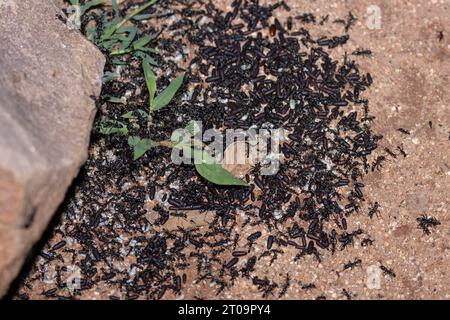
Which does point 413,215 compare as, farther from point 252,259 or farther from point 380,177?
point 252,259

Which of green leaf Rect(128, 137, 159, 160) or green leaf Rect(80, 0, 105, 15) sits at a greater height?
green leaf Rect(80, 0, 105, 15)

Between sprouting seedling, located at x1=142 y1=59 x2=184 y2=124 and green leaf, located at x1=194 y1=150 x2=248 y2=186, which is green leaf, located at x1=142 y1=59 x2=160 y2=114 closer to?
sprouting seedling, located at x1=142 y1=59 x2=184 y2=124

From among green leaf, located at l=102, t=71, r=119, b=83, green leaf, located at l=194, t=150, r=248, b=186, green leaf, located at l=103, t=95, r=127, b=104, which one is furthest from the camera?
green leaf, located at l=103, t=95, r=127, b=104

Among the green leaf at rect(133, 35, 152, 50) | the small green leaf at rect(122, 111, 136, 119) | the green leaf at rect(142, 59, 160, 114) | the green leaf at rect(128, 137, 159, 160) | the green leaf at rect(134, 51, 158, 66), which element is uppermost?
the green leaf at rect(133, 35, 152, 50)

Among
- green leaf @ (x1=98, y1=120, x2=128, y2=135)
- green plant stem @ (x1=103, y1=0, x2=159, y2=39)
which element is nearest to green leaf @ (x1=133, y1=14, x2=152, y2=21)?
green plant stem @ (x1=103, y1=0, x2=159, y2=39)

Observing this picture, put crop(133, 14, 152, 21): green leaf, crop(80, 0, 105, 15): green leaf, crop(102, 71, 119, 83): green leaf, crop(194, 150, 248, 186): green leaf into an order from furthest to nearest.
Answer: crop(133, 14, 152, 21): green leaf < crop(80, 0, 105, 15): green leaf < crop(102, 71, 119, 83): green leaf < crop(194, 150, 248, 186): green leaf

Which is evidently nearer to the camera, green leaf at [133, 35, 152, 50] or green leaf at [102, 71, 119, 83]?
green leaf at [102, 71, 119, 83]
